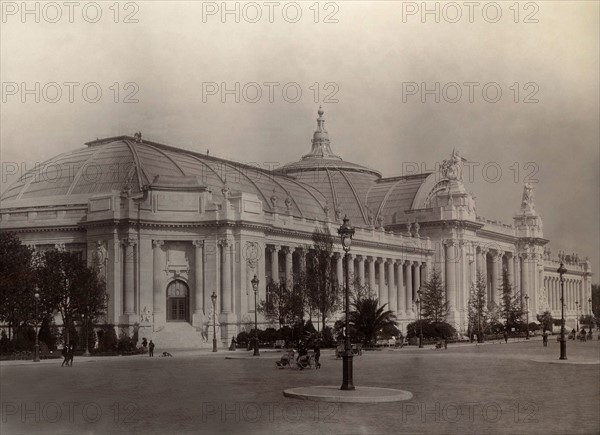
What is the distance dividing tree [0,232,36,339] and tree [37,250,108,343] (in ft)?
5.26

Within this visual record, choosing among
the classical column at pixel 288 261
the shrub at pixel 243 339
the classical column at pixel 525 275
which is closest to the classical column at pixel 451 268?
the classical column at pixel 525 275

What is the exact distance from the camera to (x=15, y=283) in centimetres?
4866

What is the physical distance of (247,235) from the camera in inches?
2876

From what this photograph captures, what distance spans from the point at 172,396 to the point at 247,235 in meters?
45.9

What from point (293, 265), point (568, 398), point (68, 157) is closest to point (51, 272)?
point (68, 157)

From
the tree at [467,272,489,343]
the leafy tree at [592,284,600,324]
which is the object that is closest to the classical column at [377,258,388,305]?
the tree at [467,272,489,343]

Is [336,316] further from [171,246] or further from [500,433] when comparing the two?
[500,433]

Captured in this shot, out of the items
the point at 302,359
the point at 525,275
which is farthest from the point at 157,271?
the point at 525,275

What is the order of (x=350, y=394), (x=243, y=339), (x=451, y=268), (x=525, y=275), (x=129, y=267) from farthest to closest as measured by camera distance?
(x=525, y=275)
(x=451, y=268)
(x=129, y=267)
(x=243, y=339)
(x=350, y=394)

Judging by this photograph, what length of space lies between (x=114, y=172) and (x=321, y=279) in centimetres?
2007

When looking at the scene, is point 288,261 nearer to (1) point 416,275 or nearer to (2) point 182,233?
(2) point 182,233

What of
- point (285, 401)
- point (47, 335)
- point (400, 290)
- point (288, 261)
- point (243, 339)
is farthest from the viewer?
point (400, 290)

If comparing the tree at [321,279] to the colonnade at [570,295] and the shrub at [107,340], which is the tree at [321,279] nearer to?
the shrub at [107,340]

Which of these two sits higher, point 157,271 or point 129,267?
point 129,267
